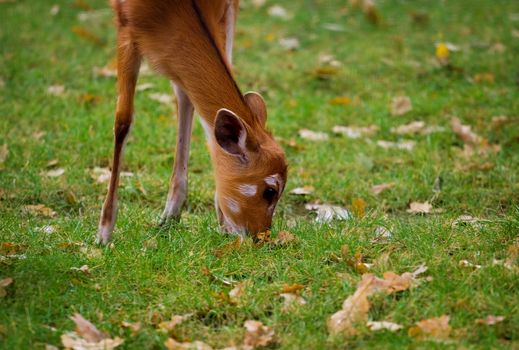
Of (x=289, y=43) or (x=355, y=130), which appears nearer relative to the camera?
(x=355, y=130)

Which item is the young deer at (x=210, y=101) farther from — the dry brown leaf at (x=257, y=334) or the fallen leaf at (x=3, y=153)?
the fallen leaf at (x=3, y=153)

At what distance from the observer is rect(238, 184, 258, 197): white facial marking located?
4.54 metres

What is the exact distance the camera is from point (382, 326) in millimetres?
3660

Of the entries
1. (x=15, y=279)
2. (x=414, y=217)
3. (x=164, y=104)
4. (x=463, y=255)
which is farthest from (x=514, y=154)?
(x=15, y=279)

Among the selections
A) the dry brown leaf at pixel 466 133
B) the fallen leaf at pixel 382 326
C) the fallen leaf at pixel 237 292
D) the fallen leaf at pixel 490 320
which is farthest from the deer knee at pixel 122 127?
the dry brown leaf at pixel 466 133

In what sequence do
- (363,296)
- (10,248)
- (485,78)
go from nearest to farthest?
1. (363,296)
2. (10,248)
3. (485,78)

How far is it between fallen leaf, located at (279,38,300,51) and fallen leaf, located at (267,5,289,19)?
0.85 metres

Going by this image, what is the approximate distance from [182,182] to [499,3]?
22.7ft

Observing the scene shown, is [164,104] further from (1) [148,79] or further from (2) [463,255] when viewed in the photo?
(2) [463,255]

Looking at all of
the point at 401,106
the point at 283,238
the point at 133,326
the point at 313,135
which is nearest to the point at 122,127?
the point at 283,238

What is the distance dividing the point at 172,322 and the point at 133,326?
176 millimetres

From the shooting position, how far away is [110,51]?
8.82 m

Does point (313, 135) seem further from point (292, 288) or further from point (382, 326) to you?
point (382, 326)

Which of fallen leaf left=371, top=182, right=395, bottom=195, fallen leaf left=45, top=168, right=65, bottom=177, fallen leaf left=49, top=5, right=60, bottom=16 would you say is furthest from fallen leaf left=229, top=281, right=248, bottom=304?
fallen leaf left=49, top=5, right=60, bottom=16
